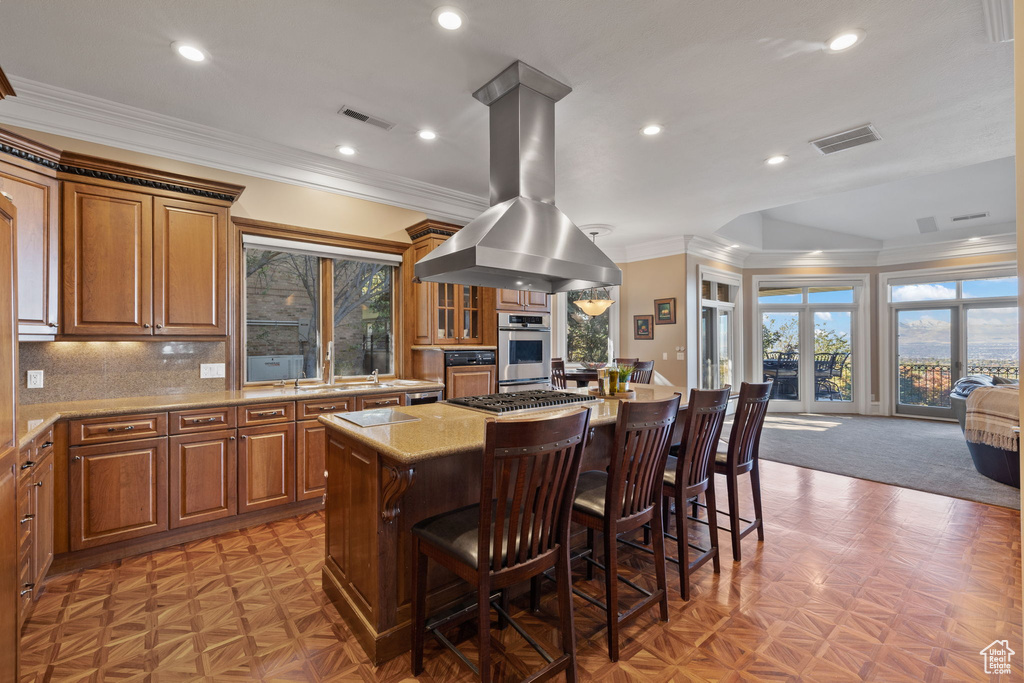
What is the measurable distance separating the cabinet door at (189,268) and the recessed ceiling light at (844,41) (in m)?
3.95

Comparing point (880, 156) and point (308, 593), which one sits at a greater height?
point (880, 156)

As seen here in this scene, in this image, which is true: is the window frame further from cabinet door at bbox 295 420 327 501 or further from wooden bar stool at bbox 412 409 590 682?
wooden bar stool at bbox 412 409 590 682

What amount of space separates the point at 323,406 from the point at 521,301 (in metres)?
2.29

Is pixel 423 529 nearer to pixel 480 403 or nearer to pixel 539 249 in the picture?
pixel 480 403

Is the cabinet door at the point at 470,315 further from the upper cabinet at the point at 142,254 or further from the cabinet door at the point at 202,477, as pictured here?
the cabinet door at the point at 202,477

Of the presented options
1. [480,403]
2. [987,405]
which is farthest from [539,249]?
[987,405]

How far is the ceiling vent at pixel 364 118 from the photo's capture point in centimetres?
302

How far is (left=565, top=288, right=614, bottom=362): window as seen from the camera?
7090mm

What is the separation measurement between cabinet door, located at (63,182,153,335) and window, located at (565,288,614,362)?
521cm

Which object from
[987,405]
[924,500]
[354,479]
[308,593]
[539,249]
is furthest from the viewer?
[987,405]

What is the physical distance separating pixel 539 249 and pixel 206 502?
9.04 feet

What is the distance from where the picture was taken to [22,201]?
2436mm

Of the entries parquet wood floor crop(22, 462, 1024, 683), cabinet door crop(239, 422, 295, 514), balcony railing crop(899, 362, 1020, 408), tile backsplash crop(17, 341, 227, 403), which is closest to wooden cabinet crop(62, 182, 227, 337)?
tile backsplash crop(17, 341, 227, 403)

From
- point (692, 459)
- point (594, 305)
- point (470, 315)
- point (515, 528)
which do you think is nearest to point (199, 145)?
point (470, 315)
